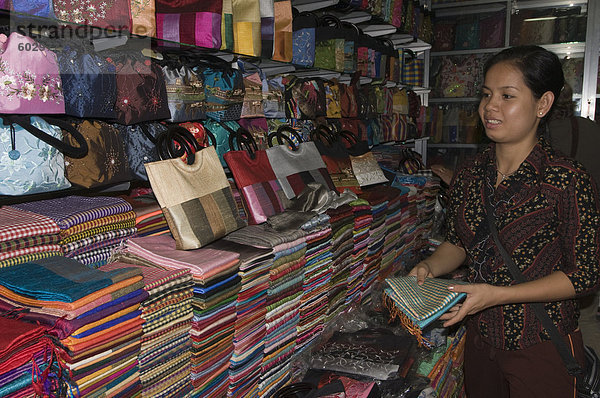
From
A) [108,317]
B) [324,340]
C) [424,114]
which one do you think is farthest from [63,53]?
[424,114]

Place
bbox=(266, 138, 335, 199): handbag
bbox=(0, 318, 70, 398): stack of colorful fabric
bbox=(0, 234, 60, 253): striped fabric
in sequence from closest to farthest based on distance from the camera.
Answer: bbox=(0, 318, 70, 398): stack of colorful fabric < bbox=(0, 234, 60, 253): striped fabric < bbox=(266, 138, 335, 199): handbag

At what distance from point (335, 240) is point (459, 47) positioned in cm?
463

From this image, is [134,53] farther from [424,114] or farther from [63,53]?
[424,114]

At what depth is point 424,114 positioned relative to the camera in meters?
4.89

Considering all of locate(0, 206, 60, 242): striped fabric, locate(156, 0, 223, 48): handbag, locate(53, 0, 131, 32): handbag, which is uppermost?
locate(156, 0, 223, 48): handbag

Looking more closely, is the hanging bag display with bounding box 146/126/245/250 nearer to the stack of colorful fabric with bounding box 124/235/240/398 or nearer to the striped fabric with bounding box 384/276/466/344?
the stack of colorful fabric with bounding box 124/235/240/398

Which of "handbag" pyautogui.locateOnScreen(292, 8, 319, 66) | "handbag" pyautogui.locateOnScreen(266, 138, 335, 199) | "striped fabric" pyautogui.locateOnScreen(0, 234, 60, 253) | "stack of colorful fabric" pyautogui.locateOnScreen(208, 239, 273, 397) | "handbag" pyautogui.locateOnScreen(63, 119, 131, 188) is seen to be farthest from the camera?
"handbag" pyautogui.locateOnScreen(292, 8, 319, 66)

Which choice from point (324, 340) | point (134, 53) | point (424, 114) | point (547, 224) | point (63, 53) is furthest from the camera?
point (424, 114)

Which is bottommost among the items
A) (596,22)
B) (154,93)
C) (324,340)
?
(324,340)

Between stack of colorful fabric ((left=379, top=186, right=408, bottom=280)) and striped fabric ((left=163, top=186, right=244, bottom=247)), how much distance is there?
1.33 metres

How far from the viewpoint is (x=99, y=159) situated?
1487mm

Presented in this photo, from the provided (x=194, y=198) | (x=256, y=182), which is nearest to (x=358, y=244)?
(x=256, y=182)

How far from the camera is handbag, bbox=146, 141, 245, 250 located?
1469 mm

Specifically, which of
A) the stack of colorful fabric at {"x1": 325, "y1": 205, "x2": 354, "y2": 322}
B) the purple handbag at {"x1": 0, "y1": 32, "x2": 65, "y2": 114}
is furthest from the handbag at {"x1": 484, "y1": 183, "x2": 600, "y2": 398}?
the purple handbag at {"x1": 0, "y1": 32, "x2": 65, "y2": 114}
